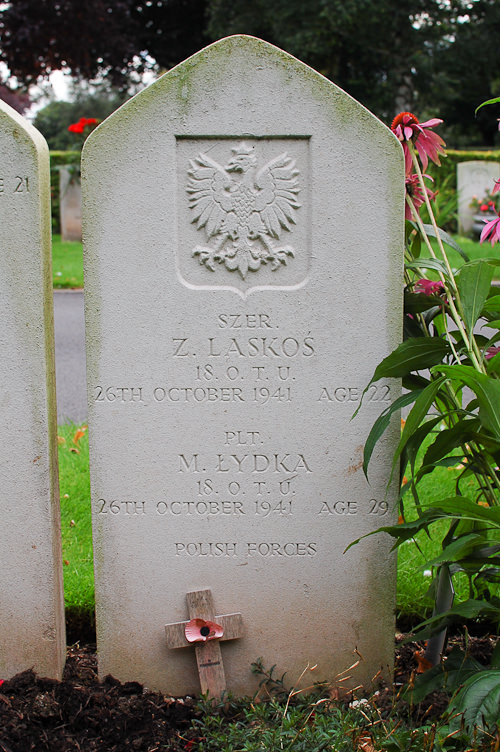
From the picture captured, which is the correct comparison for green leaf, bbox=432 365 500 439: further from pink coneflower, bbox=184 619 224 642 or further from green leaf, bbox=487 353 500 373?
pink coneflower, bbox=184 619 224 642

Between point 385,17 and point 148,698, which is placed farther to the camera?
point 385,17

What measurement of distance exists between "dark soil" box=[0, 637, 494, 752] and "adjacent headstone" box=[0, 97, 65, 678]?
0.13m

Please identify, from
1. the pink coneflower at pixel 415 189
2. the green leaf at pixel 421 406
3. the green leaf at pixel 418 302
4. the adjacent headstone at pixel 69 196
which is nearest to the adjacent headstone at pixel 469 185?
the adjacent headstone at pixel 69 196

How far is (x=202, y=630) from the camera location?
2.54 metres

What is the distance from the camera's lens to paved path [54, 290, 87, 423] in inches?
238

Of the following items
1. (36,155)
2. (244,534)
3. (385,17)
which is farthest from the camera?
(385,17)

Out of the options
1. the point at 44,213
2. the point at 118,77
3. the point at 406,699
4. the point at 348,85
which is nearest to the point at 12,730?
the point at 406,699

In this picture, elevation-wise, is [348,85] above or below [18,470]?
above

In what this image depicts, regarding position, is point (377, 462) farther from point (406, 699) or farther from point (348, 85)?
point (348, 85)

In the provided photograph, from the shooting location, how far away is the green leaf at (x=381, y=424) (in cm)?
231

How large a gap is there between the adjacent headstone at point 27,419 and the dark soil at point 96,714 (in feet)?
0.42

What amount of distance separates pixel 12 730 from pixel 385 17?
22.6 m

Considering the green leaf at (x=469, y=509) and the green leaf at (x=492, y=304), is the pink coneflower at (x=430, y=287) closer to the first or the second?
the green leaf at (x=492, y=304)

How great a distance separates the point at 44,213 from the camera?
98.4 inches
